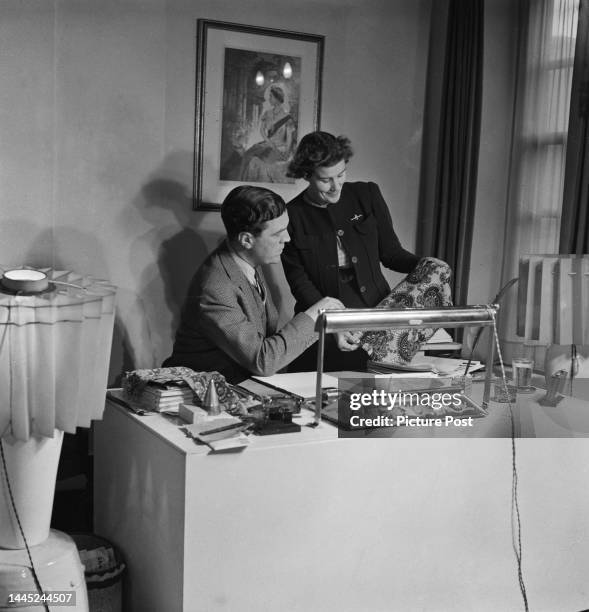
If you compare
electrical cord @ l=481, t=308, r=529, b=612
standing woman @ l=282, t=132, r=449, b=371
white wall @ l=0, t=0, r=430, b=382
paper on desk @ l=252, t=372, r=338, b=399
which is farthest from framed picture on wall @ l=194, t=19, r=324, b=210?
electrical cord @ l=481, t=308, r=529, b=612

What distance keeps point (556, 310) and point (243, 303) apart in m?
1.02

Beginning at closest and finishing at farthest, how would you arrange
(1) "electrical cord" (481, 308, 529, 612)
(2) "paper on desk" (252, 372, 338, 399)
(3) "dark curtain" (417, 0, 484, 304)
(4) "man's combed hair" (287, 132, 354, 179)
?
(1) "electrical cord" (481, 308, 529, 612) → (2) "paper on desk" (252, 372, 338, 399) → (4) "man's combed hair" (287, 132, 354, 179) → (3) "dark curtain" (417, 0, 484, 304)

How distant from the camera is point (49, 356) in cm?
186

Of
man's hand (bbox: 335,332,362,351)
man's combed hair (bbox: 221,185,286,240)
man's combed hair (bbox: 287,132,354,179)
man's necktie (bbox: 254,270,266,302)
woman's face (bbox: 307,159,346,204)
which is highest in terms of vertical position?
man's combed hair (bbox: 287,132,354,179)

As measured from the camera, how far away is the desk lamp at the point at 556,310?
267 cm

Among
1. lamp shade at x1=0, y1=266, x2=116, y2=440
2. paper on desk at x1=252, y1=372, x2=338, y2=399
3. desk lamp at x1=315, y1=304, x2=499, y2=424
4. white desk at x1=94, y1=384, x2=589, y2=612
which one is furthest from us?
paper on desk at x1=252, y1=372, x2=338, y2=399

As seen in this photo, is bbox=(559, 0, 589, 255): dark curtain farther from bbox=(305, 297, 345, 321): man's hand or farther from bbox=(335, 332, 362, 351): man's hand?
bbox=(305, 297, 345, 321): man's hand

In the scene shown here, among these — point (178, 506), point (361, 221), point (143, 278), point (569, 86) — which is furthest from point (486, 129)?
point (178, 506)

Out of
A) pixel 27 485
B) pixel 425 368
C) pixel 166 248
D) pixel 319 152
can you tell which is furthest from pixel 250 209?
pixel 27 485

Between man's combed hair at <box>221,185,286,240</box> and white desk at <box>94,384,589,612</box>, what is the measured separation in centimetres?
74

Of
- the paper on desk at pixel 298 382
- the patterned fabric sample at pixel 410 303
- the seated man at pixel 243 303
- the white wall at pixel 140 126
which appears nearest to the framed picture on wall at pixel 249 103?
the white wall at pixel 140 126

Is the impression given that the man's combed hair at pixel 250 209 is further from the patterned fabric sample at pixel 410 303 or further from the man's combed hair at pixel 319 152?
the patterned fabric sample at pixel 410 303

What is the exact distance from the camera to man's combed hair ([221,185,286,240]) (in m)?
2.71

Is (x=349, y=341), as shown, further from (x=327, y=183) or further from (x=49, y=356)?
(x=49, y=356)
